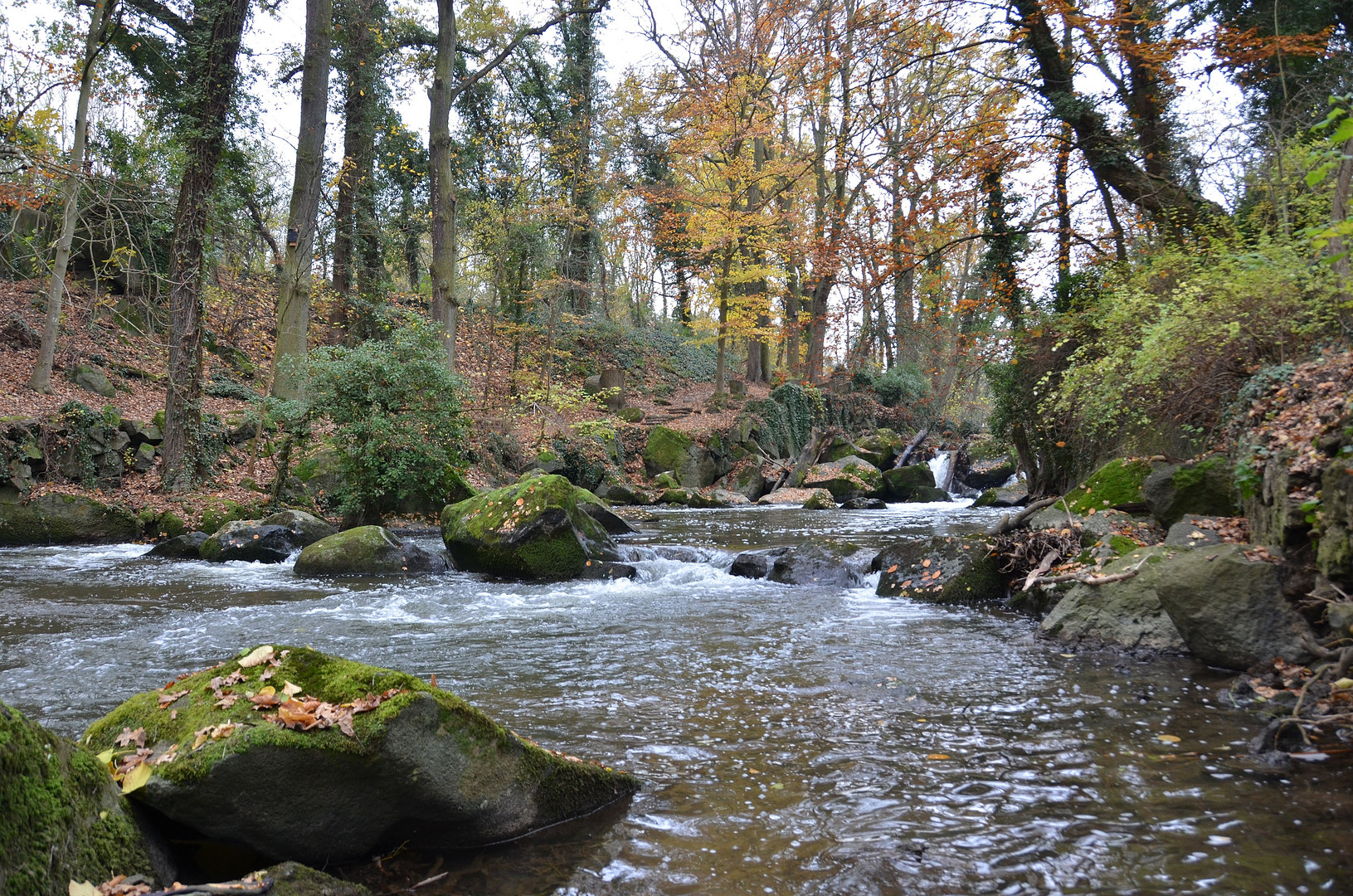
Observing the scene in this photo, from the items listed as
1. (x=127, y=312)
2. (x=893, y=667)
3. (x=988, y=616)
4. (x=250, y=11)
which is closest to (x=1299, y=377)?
(x=988, y=616)

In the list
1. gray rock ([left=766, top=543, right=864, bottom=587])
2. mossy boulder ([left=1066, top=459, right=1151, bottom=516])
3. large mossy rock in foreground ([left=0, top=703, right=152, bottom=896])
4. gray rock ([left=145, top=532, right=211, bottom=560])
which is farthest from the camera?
gray rock ([left=145, top=532, right=211, bottom=560])

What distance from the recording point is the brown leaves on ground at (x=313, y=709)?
9.36 ft

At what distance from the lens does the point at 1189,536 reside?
6.57 metres

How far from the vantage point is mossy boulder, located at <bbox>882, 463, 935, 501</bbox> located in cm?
2131

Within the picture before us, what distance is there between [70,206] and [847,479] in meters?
17.7

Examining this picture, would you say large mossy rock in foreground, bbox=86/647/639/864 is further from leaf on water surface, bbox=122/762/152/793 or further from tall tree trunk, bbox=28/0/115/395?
tall tree trunk, bbox=28/0/115/395

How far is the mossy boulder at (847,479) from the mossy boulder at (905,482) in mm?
232

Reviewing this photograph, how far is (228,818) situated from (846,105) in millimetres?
11149

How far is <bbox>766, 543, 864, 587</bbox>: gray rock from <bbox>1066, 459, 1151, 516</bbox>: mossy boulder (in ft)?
9.28

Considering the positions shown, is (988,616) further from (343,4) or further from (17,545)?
(343,4)

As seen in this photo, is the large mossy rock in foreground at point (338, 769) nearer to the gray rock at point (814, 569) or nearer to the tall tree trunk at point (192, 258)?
the gray rock at point (814, 569)

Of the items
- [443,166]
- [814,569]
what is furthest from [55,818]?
[443,166]

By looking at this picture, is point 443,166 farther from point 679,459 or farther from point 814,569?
point 814,569

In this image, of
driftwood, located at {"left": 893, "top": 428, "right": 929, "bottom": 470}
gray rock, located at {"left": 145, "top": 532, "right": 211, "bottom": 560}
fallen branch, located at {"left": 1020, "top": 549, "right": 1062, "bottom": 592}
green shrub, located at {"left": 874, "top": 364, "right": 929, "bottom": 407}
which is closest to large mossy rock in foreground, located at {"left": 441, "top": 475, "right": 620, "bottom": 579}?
gray rock, located at {"left": 145, "top": 532, "right": 211, "bottom": 560}
